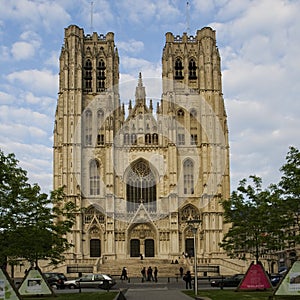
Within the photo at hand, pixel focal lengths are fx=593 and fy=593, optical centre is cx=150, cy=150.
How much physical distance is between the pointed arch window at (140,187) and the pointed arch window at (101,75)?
11.2 metres

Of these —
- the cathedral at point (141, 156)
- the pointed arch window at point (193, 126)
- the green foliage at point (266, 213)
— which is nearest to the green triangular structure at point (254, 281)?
the green foliage at point (266, 213)

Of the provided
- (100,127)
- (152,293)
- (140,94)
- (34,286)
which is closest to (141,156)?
(100,127)

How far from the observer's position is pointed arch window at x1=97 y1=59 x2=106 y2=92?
255 ft

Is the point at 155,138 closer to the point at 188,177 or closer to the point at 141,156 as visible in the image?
the point at 141,156

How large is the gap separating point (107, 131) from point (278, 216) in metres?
43.5

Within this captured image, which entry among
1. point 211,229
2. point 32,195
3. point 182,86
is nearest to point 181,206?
point 211,229

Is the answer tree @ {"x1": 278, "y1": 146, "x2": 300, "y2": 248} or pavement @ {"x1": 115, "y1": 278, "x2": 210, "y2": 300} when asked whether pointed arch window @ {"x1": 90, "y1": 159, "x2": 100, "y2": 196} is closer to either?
pavement @ {"x1": 115, "y1": 278, "x2": 210, "y2": 300}

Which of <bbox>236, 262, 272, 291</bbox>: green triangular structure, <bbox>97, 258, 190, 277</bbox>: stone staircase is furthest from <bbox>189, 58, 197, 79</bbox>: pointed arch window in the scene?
<bbox>236, 262, 272, 291</bbox>: green triangular structure

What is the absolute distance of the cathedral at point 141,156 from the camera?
71.8m

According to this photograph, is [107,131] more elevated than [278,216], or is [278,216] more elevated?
[107,131]

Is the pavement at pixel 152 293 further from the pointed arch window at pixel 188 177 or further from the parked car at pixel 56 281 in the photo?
the pointed arch window at pixel 188 177

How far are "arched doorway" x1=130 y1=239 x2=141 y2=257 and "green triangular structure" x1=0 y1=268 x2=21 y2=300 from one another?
4950 centimetres

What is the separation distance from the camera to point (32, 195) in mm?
35906

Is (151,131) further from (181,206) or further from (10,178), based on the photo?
(10,178)
